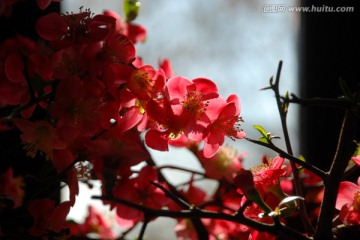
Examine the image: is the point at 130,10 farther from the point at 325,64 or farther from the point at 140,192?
the point at 325,64

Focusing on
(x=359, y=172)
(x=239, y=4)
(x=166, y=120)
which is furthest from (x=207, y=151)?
(x=239, y=4)

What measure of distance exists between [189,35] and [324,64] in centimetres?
145

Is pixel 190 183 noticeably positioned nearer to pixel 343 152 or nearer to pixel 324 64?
pixel 343 152

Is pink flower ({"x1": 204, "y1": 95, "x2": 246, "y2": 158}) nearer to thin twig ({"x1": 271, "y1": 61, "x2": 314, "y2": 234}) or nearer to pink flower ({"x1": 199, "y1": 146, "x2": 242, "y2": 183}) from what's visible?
thin twig ({"x1": 271, "y1": 61, "x2": 314, "y2": 234})

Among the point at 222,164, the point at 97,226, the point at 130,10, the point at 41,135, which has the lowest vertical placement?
the point at 97,226

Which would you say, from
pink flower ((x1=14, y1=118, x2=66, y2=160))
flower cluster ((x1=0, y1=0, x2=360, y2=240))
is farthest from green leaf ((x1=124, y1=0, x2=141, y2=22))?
pink flower ((x1=14, y1=118, x2=66, y2=160))

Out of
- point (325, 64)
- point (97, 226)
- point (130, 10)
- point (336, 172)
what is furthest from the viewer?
point (325, 64)

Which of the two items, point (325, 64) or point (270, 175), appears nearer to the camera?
point (270, 175)

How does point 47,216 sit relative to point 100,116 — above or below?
below

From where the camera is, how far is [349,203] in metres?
0.53

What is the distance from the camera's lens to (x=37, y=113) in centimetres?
80

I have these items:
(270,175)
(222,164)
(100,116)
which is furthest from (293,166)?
(222,164)

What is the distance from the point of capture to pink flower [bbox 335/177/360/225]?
20.5 inches

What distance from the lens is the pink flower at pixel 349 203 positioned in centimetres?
52
